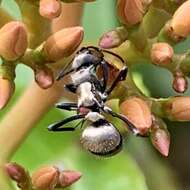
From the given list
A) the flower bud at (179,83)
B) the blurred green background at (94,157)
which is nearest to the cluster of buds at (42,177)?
the flower bud at (179,83)

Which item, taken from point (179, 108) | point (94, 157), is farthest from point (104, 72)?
point (94, 157)

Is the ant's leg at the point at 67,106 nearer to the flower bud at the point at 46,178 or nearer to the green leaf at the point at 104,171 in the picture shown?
the flower bud at the point at 46,178

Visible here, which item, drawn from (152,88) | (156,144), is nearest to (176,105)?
(156,144)

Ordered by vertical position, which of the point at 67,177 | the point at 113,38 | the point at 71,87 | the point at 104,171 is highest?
the point at 113,38

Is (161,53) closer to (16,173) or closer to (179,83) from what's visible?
(179,83)

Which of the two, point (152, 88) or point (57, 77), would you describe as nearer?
point (57, 77)


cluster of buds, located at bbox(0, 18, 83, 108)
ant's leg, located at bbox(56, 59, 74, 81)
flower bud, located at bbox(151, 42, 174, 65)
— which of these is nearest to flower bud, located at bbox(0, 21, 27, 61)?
cluster of buds, located at bbox(0, 18, 83, 108)

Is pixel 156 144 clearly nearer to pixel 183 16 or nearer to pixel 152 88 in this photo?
pixel 183 16
